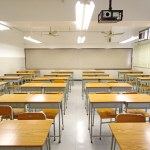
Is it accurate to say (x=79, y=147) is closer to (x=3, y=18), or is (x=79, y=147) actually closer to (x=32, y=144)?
(x=32, y=144)

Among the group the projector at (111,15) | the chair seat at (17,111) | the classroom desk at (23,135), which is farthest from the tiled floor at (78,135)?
the projector at (111,15)

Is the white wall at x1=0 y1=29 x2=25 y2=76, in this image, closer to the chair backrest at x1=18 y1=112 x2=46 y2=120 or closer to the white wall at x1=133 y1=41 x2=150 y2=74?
the chair backrest at x1=18 y1=112 x2=46 y2=120

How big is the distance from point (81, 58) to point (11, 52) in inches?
178

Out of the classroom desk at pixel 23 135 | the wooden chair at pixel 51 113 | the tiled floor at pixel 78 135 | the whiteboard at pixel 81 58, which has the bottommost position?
the tiled floor at pixel 78 135

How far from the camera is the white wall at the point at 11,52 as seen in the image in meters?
8.73

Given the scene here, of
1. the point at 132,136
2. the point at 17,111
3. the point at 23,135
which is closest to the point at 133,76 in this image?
the point at 17,111

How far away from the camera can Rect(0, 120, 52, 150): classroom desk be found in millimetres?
1669

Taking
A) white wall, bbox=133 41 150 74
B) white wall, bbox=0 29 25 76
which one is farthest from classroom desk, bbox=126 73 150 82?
white wall, bbox=0 29 25 76

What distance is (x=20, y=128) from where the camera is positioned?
2.09 m

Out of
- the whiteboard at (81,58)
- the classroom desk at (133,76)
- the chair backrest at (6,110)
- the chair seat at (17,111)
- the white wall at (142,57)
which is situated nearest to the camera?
the chair backrest at (6,110)

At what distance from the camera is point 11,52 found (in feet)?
32.1

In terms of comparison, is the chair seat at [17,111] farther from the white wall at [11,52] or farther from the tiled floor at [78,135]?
the white wall at [11,52]

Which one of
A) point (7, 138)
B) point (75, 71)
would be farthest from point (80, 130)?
point (75, 71)

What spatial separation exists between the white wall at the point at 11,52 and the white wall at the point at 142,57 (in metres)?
7.21
